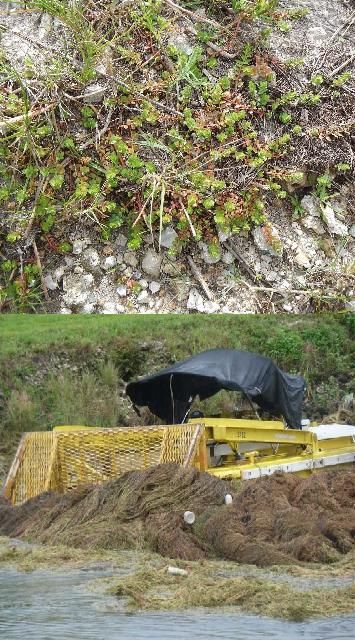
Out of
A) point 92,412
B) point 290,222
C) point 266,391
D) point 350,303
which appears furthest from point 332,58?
point 92,412

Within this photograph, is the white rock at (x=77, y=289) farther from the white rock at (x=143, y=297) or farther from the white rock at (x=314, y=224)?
the white rock at (x=314, y=224)

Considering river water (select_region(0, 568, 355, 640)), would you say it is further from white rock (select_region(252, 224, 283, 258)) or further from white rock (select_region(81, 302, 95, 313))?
white rock (select_region(252, 224, 283, 258))

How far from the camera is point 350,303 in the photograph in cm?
853

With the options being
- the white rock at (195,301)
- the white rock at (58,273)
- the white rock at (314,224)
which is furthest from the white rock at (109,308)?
the white rock at (314,224)

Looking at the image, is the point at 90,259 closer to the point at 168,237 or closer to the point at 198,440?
the point at 168,237

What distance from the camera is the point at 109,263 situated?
27.7ft

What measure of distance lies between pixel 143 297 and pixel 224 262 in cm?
71

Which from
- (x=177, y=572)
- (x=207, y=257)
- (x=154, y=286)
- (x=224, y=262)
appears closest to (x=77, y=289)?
(x=154, y=286)

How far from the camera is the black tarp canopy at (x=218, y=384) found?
13430 mm

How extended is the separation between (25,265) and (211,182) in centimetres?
159

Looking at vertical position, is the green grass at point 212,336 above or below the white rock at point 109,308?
below

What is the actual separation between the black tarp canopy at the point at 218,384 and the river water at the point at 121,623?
597 cm

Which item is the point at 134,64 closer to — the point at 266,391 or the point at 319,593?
the point at 319,593

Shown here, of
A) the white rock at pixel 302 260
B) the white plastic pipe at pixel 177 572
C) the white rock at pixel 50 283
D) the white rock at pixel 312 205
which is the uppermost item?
the white rock at pixel 312 205
